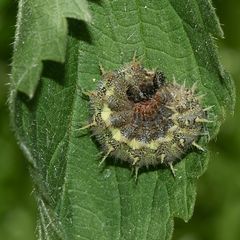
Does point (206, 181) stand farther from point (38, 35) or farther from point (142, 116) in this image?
point (38, 35)

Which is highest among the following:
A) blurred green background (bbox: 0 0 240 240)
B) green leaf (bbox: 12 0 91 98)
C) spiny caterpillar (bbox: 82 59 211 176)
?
green leaf (bbox: 12 0 91 98)

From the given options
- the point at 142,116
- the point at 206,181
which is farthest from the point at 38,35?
the point at 206,181

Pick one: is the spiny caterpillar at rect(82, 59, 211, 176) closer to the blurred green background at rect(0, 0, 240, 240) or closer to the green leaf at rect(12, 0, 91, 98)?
the green leaf at rect(12, 0, 91, 98)

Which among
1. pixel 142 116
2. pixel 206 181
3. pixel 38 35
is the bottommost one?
pixel 206 181

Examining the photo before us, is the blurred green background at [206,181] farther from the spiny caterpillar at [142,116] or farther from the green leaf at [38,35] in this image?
the green leaf at [38,35]

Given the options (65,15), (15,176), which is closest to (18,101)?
(65,15)

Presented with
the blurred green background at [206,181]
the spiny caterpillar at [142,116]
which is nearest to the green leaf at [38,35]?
the spiny caterpillar at [142,116]

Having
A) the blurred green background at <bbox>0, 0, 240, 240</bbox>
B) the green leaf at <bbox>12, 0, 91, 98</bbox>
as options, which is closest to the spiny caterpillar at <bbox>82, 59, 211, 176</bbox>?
the green leaf at <bbox>12, 0, 91, 98</bbox>
